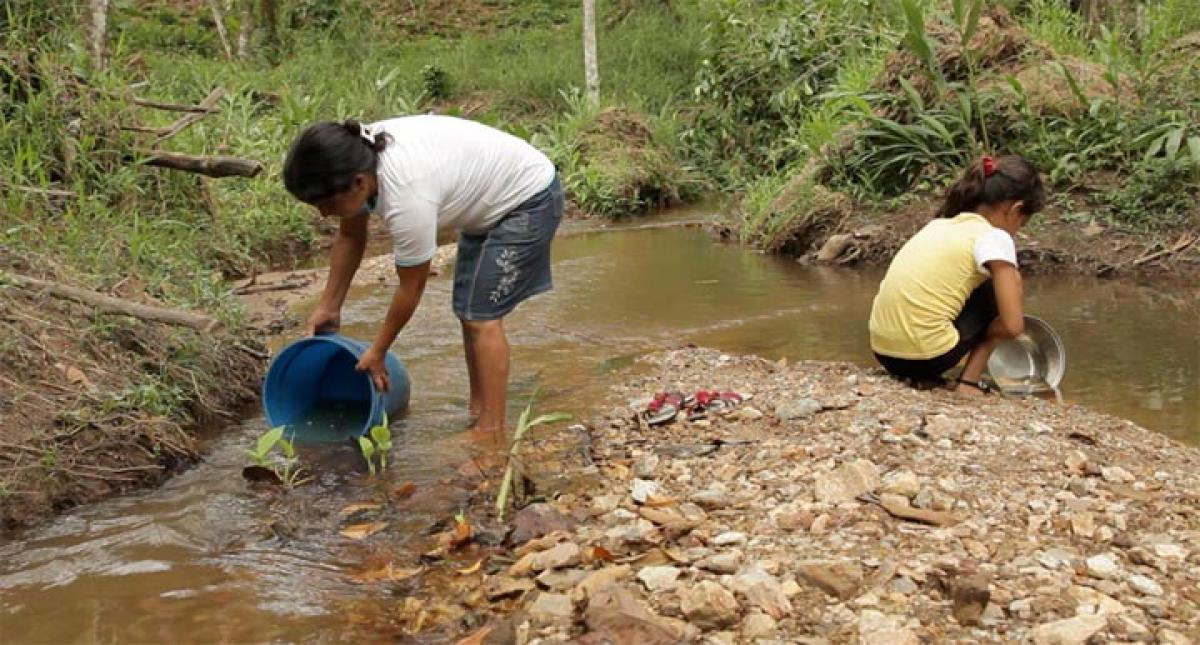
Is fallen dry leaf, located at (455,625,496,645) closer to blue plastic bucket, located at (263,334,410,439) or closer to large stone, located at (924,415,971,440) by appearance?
blue plastic bucket, located at (263,334,410,439)

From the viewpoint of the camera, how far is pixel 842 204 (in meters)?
8.12

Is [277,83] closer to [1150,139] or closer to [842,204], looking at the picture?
[842,204]

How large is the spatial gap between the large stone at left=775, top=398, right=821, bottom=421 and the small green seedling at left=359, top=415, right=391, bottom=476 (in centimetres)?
133

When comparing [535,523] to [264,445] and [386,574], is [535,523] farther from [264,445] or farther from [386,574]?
[264,445]

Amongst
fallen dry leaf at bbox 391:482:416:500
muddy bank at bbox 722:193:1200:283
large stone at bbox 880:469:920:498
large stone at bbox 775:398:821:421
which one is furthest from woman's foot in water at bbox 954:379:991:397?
muddy bank at bbox 722:193:1200:283

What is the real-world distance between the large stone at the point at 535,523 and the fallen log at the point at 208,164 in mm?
2634

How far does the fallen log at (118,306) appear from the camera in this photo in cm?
397

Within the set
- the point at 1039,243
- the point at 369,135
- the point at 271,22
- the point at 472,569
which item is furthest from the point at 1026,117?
the point at 271,22

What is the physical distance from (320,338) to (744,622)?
201 cm

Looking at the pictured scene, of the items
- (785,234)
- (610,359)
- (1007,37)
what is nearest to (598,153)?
(785,234)

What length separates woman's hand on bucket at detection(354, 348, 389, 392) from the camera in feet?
12.7

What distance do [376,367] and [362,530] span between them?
0.70 m

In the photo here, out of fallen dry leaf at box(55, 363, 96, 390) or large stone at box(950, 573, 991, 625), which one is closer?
large stone at box(950, 573, 991, 625)

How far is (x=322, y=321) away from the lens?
13.8 ft
